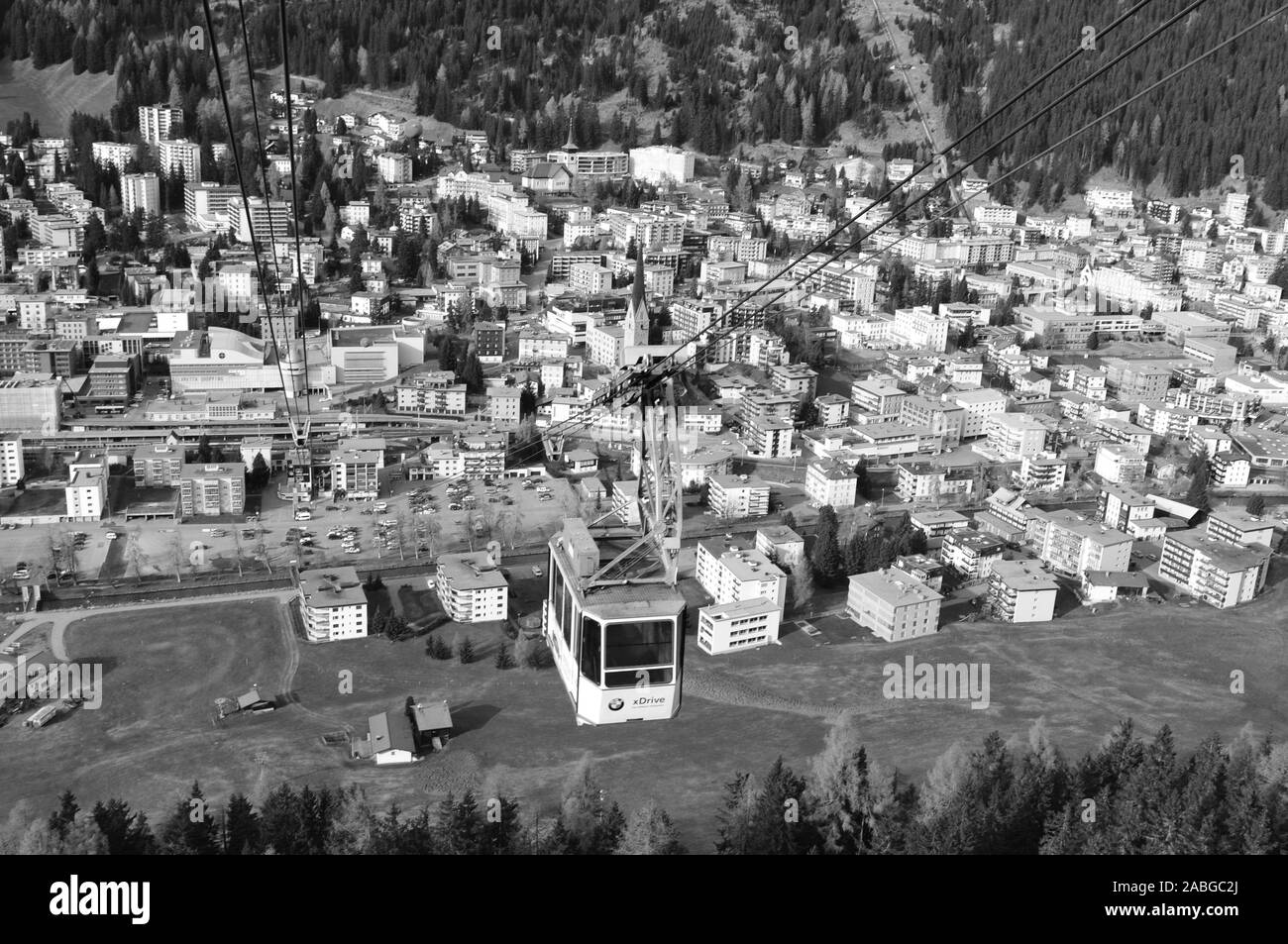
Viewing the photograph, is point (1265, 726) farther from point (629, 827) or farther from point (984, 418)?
point (984, 418)

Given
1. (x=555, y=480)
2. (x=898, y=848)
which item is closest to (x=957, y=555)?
(x=555, y=480)

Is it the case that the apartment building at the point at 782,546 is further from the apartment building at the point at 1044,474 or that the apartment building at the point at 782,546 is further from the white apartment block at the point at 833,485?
the apartment building at the point at 1044,474

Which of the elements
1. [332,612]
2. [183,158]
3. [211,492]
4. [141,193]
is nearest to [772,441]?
[211,492]

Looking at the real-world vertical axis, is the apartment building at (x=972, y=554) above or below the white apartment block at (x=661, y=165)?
below

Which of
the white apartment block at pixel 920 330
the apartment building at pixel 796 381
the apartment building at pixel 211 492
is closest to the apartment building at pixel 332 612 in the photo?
the apartment building at pixel 211 492

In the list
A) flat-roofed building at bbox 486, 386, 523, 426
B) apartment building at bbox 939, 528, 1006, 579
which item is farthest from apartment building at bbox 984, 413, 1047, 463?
flat-roofed building at bbox 486, 386, 523, 426

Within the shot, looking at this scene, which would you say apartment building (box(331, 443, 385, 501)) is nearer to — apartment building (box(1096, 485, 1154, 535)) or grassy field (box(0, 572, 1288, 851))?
grassy field (box(0, 572, 1288, 851))

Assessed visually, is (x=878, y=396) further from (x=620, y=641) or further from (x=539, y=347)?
Answer: (x=620, y=641)
